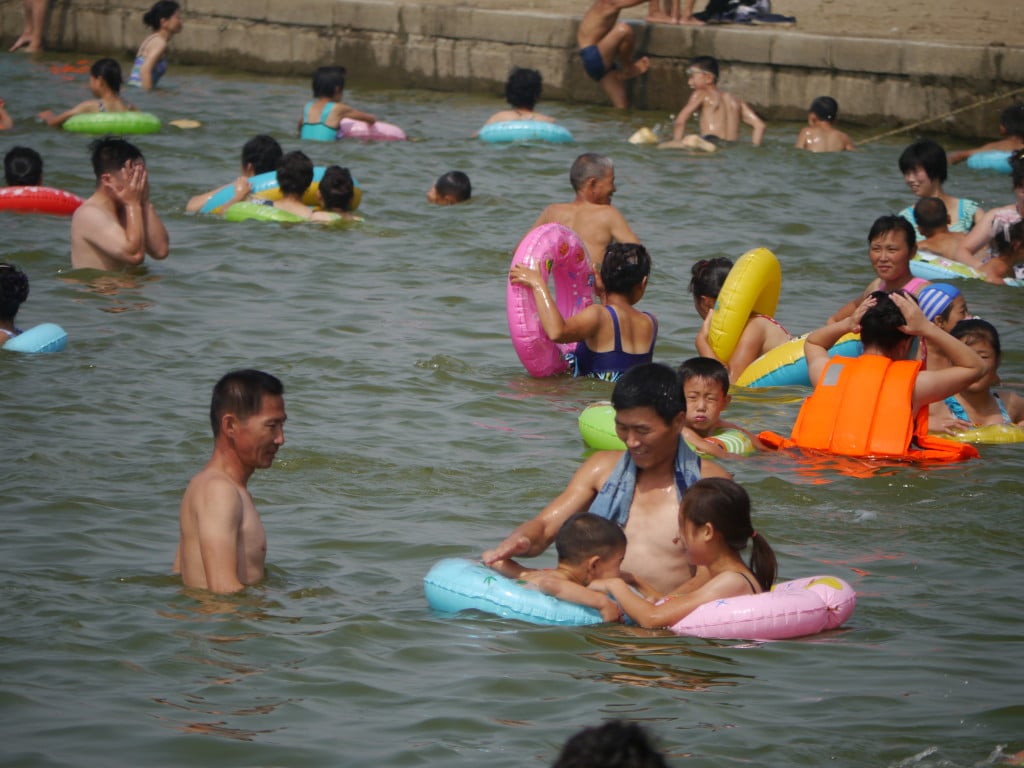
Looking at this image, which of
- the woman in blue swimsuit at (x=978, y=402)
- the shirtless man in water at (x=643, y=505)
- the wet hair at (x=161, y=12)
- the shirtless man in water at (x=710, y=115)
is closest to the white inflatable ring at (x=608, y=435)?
the woman in blue swimsuit at (x=978, y=402)

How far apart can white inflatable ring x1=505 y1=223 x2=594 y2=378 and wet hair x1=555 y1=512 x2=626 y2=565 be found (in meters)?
3.62

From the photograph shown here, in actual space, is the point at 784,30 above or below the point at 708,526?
above

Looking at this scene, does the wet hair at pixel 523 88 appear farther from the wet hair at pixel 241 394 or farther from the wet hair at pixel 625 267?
the wet hair at pixel 241 394

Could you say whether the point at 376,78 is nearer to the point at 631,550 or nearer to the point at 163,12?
the point at 163,12

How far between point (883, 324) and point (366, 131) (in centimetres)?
1003

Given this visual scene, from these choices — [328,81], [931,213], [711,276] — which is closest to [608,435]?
[711,276]

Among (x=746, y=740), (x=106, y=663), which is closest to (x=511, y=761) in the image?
(x=746, y=740)

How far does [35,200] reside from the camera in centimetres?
1253

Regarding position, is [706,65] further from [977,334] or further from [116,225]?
[977,334]

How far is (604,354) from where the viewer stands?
28.6 feet

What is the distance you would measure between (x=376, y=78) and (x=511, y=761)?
16.7 metres

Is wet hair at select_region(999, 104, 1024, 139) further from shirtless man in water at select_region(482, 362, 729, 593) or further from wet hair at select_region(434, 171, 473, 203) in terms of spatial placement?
shirtless man in water at select_region(482, 362, 729, 593)

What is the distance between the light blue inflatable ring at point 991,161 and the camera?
15.3 meters

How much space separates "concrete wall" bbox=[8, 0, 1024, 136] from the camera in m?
16.7
